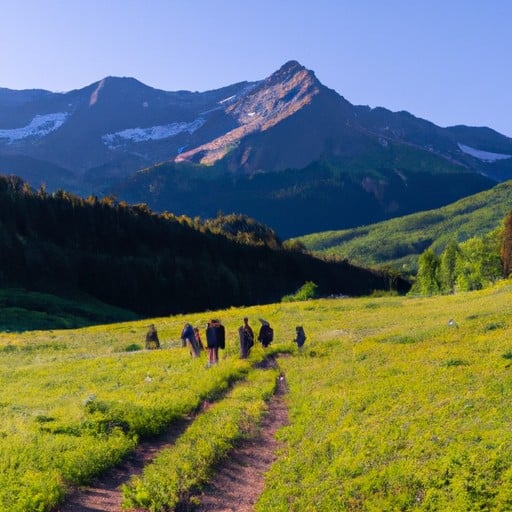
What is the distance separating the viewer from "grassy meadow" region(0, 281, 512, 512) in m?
15.4

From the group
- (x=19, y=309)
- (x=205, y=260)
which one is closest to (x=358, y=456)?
(x=19, y=309)

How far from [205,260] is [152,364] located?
14296 centimetres

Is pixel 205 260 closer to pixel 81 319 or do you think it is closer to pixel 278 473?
pixel 81 319

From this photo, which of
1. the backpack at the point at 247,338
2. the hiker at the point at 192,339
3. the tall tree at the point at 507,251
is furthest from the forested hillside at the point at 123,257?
the backpack at the point at 247,338

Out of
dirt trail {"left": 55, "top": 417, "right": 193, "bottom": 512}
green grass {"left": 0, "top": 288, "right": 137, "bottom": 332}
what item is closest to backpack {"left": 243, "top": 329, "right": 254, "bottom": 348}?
dirt trail {"left": 55, "top": 417, "right": 193, "bottom": 512}

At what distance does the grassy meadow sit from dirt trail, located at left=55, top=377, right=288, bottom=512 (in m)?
0.38

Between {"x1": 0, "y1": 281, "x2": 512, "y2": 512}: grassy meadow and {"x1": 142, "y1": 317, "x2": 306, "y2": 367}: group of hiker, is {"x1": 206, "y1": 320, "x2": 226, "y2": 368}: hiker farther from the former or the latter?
{"x1": 0, "y1": 281, "x2": 512, "y2": 512}: grassy meadow

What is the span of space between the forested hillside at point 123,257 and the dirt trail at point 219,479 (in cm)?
11319

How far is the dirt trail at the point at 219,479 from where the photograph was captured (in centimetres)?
1596

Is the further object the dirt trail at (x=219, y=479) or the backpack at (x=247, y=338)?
the backpack at (x=247, y=338)

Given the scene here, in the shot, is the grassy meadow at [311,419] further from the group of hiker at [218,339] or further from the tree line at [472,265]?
the tree line at [472,265]

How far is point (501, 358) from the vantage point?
25078 millimetres

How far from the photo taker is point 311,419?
22469 mm

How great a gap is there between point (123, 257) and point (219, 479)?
150 m
